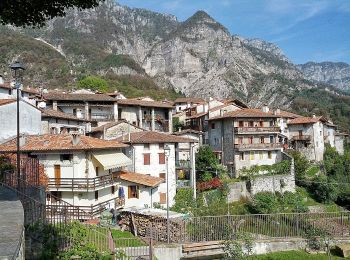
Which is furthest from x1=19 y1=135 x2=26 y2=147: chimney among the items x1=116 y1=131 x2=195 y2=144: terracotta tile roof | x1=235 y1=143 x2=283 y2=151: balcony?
x1=235 y1=143 x2=283 y2=151: balcony

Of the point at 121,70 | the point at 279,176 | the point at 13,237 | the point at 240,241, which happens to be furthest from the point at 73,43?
the point at 13,237

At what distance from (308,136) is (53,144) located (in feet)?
134

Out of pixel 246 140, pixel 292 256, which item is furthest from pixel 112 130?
pixel 292 256

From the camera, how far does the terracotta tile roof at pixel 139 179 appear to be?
32.7 m

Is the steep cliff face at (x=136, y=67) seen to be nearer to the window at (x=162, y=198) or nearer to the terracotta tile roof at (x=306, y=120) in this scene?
the terracotta tile roof at (x=306, y=120)

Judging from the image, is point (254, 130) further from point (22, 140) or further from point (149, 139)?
point (22, 140)

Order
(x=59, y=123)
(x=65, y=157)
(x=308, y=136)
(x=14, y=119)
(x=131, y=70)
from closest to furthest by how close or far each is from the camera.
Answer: (x=65, y=157), (x=14, y=119), (x=59, y=123), (x=308, y=136), (x=131, y=70)

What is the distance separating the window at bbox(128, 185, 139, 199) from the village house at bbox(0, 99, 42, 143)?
9.72m

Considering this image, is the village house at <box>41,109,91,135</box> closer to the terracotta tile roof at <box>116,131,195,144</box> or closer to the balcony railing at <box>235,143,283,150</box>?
the terracotta tile roof at <box>116,131,195,144</box>

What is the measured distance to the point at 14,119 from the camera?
107 ft

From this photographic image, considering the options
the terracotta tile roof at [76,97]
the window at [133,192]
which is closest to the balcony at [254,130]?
the terracotta tile roof at [76,97]

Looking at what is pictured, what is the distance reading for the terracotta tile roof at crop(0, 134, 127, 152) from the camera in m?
28.1

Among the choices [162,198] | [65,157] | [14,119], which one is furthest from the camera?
[162,198]

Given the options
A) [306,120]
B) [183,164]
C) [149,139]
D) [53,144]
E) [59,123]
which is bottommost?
[183,164]
